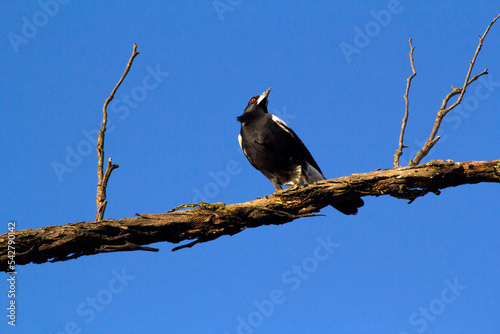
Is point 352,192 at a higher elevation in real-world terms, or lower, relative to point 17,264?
lower

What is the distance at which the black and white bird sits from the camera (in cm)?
553

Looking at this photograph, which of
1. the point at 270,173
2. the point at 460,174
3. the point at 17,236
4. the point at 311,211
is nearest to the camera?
the point at 17,236

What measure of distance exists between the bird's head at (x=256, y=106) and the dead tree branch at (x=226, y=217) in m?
2.33

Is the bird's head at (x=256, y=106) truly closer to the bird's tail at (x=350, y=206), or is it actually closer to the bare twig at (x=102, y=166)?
the bird's tail at (x=350, y=206)

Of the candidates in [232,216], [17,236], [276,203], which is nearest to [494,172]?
[276,203]

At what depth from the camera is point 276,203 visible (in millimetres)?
3996

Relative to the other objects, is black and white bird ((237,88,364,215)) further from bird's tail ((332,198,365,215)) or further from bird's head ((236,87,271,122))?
bird's tail ((332,198,365,215))

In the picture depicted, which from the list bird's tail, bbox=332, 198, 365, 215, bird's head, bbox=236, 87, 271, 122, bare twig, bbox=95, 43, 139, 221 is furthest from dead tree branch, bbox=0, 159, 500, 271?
bird's head, bbox=236, 87, 271, 122

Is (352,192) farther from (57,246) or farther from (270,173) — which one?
(57,246)

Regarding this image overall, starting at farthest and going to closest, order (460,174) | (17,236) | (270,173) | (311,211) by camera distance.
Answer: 1. (270,173)
2. (311,211)
3. (460,174)
4. (17,236)

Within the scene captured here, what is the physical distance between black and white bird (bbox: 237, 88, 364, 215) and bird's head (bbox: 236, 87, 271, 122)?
0.25m

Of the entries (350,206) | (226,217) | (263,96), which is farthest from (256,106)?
(226,217)

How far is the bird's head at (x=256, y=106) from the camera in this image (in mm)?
6168

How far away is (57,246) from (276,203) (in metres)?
1.76
